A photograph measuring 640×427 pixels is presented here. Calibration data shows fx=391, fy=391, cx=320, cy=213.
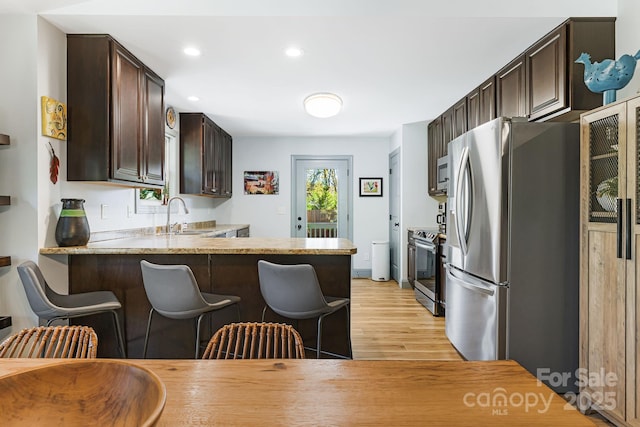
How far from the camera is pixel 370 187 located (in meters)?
6.57

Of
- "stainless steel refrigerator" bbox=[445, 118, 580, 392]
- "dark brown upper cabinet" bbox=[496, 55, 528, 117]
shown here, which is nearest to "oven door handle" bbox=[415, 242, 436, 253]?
"dark brown upper cabinet" bbox=[496, 55, 528, 117]

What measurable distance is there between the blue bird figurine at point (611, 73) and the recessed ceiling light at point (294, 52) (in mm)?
1812

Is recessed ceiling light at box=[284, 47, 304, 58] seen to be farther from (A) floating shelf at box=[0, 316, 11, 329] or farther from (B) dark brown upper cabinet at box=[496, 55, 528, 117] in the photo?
(A) floating shelf at box=[0, 316, 11, 329]

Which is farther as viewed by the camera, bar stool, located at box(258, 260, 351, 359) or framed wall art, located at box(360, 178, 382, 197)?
framed wall art, located at box(360, 178, 382, 197)

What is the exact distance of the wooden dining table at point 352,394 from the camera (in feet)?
2.62

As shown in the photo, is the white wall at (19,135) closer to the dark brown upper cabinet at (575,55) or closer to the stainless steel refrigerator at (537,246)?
the stainless steel refrigerator at (537,246)

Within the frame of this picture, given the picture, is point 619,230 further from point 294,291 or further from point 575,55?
point 294,291

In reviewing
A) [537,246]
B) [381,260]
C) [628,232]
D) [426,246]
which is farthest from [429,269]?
[628,232]

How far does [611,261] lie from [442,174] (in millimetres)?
2783

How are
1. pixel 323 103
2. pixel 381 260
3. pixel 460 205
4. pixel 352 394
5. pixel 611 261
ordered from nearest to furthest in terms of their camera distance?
pixel 352 394, pixel 611 261, pixel 460 205, pixel 323 103, pixel 381 260

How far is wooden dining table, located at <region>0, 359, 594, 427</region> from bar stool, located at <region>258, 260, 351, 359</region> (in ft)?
→ 3.57

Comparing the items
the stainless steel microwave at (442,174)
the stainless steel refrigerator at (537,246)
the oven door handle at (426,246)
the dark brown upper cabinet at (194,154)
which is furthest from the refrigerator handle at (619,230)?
the dark brown upper cabinet at (194,154)

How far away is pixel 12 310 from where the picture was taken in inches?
95.6

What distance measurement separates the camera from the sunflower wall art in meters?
2.42
